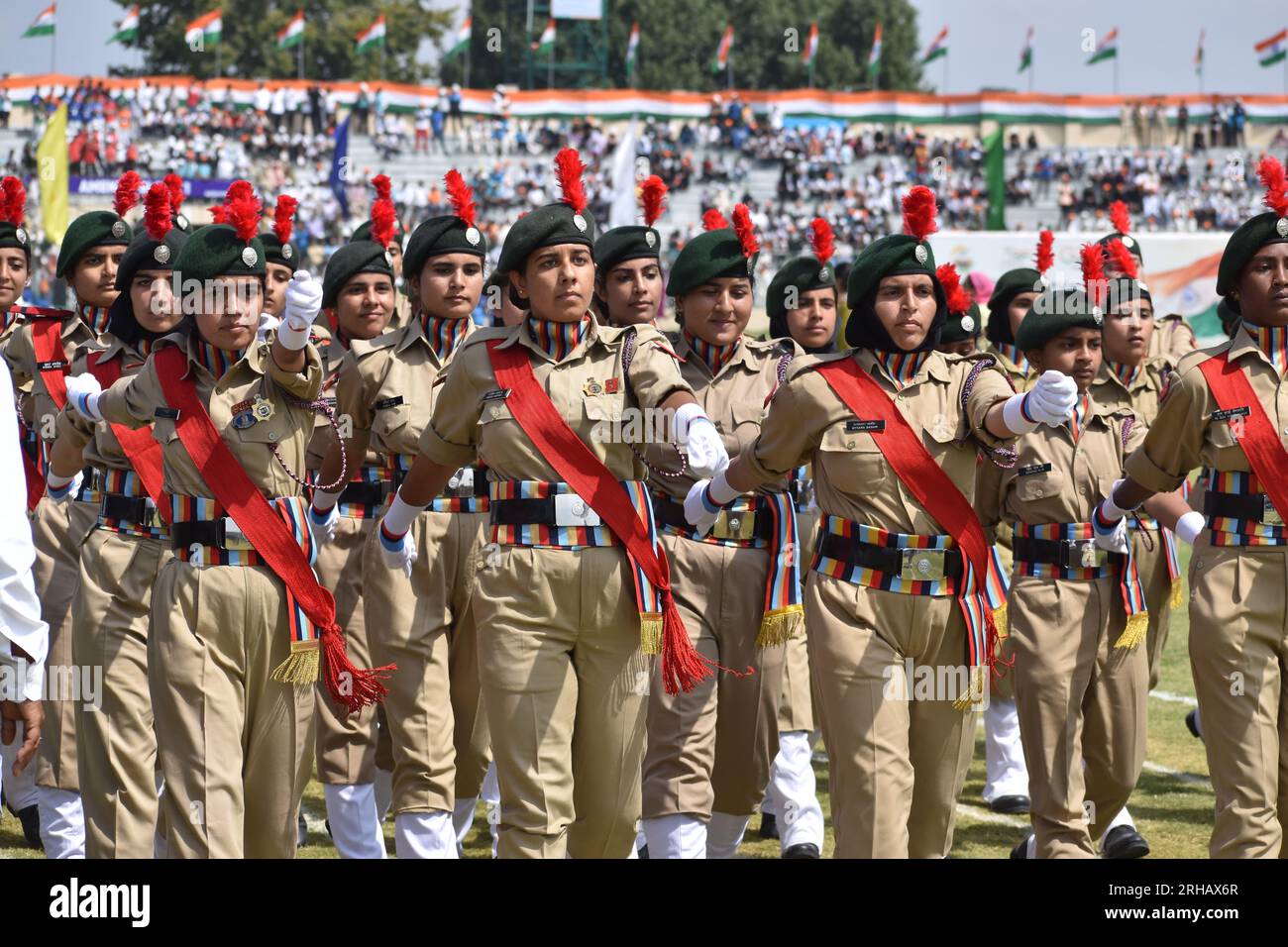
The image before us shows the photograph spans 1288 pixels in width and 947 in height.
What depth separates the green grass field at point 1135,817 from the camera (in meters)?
8.77

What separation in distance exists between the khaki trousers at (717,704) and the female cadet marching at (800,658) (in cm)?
33

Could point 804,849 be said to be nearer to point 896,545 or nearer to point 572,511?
point 896,545

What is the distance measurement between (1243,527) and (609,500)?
2.40 meters

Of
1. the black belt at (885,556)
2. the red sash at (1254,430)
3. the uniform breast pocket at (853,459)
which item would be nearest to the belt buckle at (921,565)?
the black belt at (885,556)

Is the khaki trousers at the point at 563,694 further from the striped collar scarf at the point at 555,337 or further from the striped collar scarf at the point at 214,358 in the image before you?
the striped collar scarf at the point at 214,358

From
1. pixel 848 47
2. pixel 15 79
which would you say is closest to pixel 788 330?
pixel 15 79

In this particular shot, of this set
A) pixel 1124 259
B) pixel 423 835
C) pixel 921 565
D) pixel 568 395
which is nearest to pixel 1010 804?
pixel 1124 259

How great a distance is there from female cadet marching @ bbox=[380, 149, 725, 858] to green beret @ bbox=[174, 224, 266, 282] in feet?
2.95

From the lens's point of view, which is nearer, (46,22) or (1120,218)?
(1120,218)

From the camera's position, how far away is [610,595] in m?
6.25

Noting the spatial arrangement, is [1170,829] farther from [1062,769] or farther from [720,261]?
[720,261]

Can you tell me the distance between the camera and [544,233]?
639 cm

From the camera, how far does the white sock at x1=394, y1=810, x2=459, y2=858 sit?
7.61m

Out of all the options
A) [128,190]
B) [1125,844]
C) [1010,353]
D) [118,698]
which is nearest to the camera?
[118,698]
